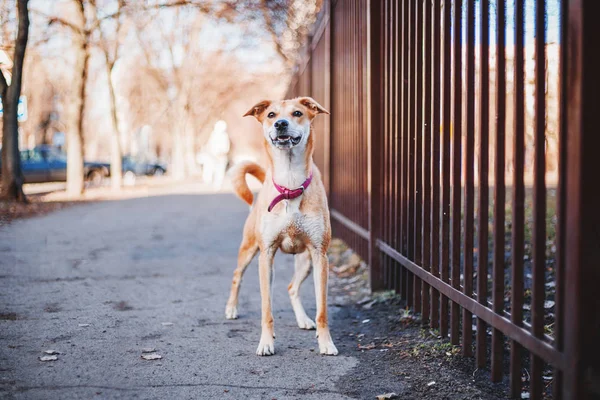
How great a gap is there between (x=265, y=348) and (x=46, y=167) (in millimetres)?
28262

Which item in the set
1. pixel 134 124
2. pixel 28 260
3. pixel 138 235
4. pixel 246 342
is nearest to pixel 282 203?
pixel 246 342

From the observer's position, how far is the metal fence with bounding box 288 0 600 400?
92.7 inches

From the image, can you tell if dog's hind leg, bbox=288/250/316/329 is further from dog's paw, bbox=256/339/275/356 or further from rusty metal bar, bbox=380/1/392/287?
rusty metal bar, bbox=380/1/392/287

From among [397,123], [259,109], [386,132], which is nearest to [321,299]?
[259,109]

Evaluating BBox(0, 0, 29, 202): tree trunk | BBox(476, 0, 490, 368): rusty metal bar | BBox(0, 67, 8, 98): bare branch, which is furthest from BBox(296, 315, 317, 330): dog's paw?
BBox(0, 67, 8, 98): bare branch

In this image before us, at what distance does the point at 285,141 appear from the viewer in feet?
13.7

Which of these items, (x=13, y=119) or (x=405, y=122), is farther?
(x=13, y=119)

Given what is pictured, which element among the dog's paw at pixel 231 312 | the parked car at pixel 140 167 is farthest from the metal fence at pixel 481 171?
the parked car at pixel 140 167

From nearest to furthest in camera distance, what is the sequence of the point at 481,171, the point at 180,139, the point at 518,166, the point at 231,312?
the point at 518,166 < the point at 481,171 < the point at 231,312 < the point at 180,139

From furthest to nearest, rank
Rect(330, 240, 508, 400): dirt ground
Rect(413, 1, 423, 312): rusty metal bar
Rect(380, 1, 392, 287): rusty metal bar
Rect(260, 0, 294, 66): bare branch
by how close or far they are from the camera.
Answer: Rect(260, 0, 294, 66): bare branch → Rect(380, 1, 392, 287): rusty metal bar → Rect(413, 1, 423, 312): rusty metal bar → Rect(330, 240, 508, 400): dirt ground

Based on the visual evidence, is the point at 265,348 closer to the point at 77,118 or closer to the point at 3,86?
the point at 3,86

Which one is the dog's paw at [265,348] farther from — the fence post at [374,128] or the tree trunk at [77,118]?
the tree trunk at [77,118]

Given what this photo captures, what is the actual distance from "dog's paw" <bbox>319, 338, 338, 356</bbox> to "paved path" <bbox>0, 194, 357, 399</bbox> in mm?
61

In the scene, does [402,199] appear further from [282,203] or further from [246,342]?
[246,342]
